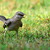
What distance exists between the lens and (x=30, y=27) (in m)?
13.4

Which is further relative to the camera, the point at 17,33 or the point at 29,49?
the point at 17,33

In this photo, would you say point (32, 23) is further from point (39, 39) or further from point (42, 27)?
point (39, 39)

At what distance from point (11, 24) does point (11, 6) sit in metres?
5.40

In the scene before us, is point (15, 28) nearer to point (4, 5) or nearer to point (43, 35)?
point (43, 35)

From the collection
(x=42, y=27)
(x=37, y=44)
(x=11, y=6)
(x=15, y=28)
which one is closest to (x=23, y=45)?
(x=37, y=44)

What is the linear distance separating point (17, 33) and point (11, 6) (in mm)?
5213

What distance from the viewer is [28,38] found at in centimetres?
1209

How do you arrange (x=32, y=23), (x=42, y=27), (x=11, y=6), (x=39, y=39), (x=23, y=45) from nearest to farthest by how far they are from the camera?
(x=23, y=45) → (x=39, y=39) → (x=42, y=27) → (x=32, y=23) → (x=11, y=6)

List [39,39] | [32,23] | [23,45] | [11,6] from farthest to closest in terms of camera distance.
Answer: [11,6]
[32,23]
[39,39]
[23,45]

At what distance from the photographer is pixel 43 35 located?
12250 mm

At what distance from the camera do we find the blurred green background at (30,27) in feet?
36.0

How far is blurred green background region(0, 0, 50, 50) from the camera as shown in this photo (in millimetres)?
10984

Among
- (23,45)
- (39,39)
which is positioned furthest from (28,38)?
(23,45)

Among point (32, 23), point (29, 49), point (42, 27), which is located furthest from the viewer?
point (32, 23)
